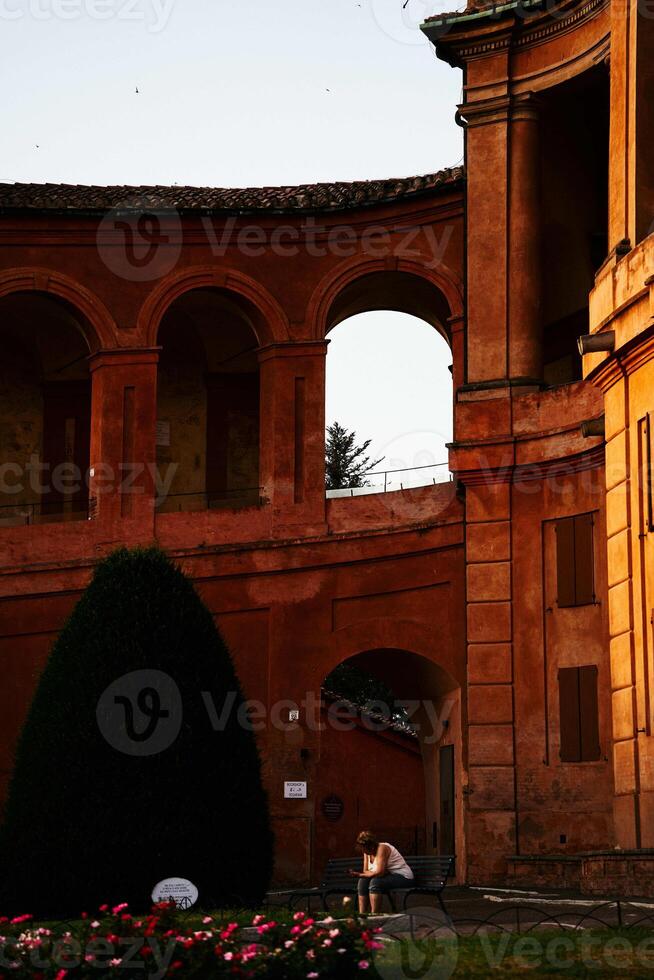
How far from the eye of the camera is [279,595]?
28.4m

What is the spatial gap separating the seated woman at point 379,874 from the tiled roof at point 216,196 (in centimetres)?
1422

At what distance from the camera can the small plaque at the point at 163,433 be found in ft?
109

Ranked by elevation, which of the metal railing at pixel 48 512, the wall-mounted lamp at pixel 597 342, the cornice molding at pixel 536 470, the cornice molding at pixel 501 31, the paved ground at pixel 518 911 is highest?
the cornice molding at pixel 501 31

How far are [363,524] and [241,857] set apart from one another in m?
12.5

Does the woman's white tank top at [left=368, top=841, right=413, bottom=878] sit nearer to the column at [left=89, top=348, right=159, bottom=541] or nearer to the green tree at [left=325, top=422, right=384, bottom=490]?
the column at [left=89, top=348, right=159, bottom=541]

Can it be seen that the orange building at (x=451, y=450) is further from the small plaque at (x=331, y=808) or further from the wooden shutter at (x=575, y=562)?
the small plaque at (x=331, y=808)

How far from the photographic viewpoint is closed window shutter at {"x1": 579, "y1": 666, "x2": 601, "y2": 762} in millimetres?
25172

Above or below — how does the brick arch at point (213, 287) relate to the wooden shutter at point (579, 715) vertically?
above

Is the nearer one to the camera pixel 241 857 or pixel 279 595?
pixel 241 857

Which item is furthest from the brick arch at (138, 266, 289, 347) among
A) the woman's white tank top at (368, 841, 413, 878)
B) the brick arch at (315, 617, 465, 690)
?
the woman's white tank top at (368, 841, 413, 878)

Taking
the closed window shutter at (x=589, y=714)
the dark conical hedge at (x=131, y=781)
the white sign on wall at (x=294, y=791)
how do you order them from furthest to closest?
the white sign on wall at (x=294, y=791)
the closed window shutter at (x=589, y=714)
the dark conical hedge at (x=131, y=781)

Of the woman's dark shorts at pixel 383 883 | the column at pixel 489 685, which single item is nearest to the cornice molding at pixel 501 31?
the column at pixel 489 685

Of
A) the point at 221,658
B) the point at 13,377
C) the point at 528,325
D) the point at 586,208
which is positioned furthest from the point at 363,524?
the point at 221,658

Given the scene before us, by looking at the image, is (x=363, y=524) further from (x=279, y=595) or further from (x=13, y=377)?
(x=13, y=377)
